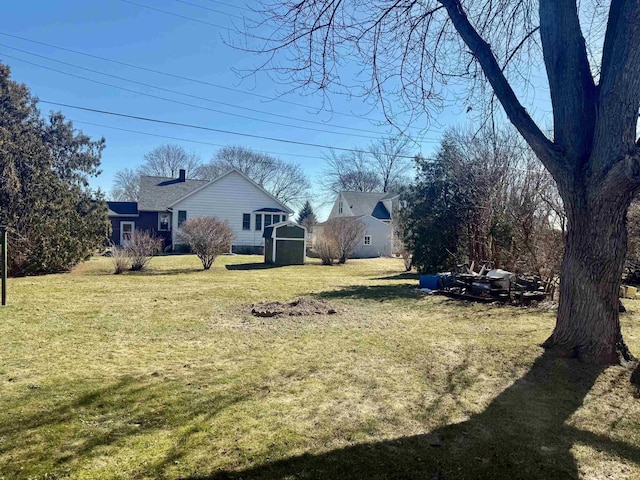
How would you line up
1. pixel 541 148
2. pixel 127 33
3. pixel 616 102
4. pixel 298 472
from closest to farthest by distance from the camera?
pixel 298 472 < pixel 616 102 < pixel 541 148 < pixel 127 33

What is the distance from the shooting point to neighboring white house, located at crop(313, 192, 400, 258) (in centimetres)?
3022

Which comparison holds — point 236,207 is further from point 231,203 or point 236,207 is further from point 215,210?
point 215,210

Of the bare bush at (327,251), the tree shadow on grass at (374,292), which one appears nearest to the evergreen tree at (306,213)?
the bare bush at (327,251)

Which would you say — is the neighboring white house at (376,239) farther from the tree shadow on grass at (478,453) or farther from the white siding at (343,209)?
the tree shadow on grass at (478,453)

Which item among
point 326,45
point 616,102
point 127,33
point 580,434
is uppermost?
point 127,33

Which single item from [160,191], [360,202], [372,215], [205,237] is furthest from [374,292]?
[360,202]

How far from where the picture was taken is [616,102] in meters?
4.29

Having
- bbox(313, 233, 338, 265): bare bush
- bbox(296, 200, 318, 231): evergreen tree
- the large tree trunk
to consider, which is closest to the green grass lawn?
the large tree trunk

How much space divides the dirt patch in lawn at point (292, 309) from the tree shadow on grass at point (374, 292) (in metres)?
1.65

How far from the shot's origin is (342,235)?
22094 millimetres

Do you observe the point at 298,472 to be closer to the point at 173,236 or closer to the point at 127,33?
the point at 127,33

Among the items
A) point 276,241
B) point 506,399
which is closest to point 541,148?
point 506,399

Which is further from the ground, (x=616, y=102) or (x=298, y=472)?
(x=616, y=102)

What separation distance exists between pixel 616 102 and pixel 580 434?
3.49 metres
